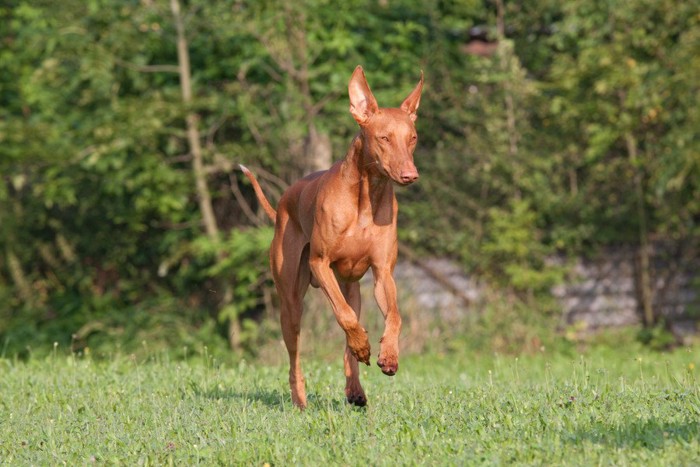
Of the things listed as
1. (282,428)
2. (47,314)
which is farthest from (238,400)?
(47,314)

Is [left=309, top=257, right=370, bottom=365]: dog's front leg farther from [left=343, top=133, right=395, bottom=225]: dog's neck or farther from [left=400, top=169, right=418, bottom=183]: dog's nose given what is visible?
[left=400, top=169, right=418, bottom=183]: dog's nose

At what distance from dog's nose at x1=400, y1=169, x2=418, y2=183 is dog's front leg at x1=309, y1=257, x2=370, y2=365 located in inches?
32.9

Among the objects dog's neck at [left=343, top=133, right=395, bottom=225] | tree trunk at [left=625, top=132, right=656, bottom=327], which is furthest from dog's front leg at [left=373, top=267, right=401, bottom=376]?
tree trunk at [left=625, top=132, right=656, bottom=327]

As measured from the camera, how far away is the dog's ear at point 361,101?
650cm

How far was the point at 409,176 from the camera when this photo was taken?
236 inches

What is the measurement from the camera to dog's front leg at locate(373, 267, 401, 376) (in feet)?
20.0

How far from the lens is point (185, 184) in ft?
48.6

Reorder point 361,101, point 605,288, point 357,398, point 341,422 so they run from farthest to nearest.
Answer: point 605,288 < point 357,398 < point 361,101 < point 341,422

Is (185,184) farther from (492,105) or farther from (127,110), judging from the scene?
(492,105)

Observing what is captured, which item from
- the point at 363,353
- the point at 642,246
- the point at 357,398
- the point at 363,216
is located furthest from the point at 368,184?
the point at 642,246

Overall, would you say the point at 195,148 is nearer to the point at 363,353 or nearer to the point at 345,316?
the point at 345,316

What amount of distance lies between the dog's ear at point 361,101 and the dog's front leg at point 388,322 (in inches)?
35.7

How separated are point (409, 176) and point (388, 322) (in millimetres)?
888

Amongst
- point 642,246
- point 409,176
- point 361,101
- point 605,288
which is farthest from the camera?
point 605,288
